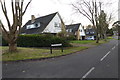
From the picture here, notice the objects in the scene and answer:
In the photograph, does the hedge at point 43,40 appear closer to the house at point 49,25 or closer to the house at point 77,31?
the house at point 49,25

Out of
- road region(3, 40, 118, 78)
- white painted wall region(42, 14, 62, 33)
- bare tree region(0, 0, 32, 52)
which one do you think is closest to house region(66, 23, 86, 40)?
white painted wall region(42, 14, 62, 33)

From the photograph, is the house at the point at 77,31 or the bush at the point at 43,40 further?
the house at the point at 77,31

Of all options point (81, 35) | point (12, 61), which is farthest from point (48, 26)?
point (81, 35)

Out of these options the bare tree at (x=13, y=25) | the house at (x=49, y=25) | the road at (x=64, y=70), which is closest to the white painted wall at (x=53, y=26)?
the house at (x=49, y=25)

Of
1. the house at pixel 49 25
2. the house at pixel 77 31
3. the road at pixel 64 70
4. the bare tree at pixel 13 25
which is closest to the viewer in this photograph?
the road at pixel 64 70

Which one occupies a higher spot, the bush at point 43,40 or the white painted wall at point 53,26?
the white painted wall at point 53,26

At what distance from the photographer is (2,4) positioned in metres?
12.2

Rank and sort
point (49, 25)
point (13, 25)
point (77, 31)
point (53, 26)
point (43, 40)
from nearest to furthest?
point (13, 25) < point (43, 40) < point (49, 25) < point (53, 26) < point (77, 31)

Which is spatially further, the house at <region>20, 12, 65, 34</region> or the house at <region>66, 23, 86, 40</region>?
the house at <region>66, 23, 86, 40</region>

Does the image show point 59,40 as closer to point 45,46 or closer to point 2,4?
point 45,46

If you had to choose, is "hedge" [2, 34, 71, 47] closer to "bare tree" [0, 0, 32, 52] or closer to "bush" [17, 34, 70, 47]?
"bush" [17, 34, 70, 47]

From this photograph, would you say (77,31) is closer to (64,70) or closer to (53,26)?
(53,26)

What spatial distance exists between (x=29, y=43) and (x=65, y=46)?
5689 millimetres

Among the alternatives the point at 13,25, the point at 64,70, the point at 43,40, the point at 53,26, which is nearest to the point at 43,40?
the point at 43,40
